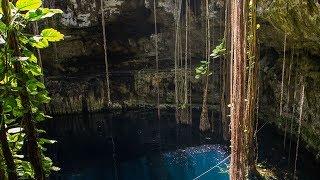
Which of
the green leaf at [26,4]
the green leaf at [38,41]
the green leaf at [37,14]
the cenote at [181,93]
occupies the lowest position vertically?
the cenote at [181,93]

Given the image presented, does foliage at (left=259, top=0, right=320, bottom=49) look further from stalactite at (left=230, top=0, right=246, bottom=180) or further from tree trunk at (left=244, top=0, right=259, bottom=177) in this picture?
stalactite at (left=230, top=0, right=246, bottom=180)

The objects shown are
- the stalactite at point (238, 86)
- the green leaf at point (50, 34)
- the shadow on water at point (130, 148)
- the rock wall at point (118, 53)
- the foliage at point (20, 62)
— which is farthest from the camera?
the rock wall at point (118, 53)

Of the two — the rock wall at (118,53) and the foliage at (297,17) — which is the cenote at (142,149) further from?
the foliage at (297,17)

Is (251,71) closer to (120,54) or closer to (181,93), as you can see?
(181,93)

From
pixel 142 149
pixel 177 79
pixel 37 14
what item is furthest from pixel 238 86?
pixel 177 79

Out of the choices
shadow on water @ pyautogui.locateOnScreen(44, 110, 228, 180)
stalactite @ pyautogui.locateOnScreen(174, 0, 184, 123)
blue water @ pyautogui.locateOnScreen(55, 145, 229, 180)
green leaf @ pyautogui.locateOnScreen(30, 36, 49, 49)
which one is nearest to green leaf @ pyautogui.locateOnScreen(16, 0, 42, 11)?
green leaf @ pyautogui.locateOnScreen(30, 36, 49, 49)

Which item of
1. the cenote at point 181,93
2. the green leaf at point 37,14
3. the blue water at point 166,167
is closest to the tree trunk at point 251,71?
the cenote at point 181,93

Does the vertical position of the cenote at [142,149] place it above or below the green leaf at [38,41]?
below

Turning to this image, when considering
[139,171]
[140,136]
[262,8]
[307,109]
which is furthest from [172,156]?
[262,8]

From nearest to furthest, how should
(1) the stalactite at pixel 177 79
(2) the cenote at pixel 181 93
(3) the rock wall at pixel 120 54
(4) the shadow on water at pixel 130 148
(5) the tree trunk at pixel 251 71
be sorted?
(5) the tree trunk at pixel 251 71
(2) the cenote at pixel 181 93
(4) the shadow on water at pixel 130 148
(1) the stalactite at pixel 177 79
(3) the rock wall at pixel 120 54
